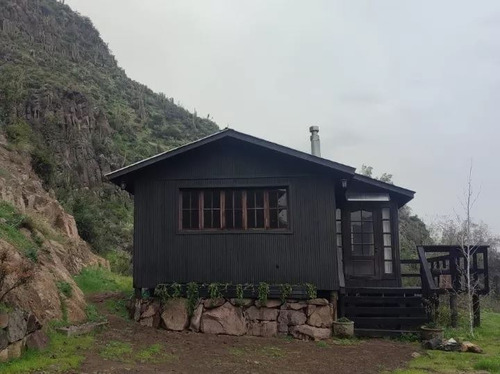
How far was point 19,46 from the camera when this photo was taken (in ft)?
154

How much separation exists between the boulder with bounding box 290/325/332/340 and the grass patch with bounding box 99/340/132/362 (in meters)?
4.21

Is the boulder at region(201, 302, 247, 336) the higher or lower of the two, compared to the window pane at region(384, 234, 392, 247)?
lower

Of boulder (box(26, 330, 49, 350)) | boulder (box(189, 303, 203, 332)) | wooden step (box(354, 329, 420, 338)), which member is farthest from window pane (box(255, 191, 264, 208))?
boulder (box(26, 330, 49, 350))

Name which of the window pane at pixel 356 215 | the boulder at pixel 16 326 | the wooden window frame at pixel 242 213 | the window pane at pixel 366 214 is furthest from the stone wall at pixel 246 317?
the boulder at pixel 16 326

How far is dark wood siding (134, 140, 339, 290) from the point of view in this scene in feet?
39.2

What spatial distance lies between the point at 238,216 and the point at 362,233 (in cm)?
412

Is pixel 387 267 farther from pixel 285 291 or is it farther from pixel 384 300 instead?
pixel 285 291

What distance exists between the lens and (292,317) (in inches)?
460

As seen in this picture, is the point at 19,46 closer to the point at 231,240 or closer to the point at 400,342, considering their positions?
the point at 231,240

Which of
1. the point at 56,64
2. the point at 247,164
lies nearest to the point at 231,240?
the point at 247,164

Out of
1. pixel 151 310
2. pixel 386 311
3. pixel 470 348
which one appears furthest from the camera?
pixel 386 311

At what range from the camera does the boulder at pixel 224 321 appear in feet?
37.7

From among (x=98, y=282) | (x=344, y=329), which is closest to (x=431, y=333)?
(x=344, y=329)

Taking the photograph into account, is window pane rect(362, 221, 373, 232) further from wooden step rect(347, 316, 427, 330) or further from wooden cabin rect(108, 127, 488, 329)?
wooden step rect(347, 316, 427, 330)
